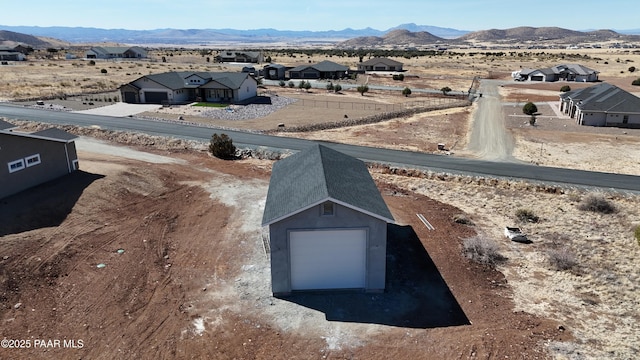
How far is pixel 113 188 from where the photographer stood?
98.7 feet

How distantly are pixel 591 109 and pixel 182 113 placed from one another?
52197 mm

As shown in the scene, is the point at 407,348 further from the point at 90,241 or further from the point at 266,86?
the point at 266,86

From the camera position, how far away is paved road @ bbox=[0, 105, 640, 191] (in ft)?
116

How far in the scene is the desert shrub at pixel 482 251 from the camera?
74.2 ft

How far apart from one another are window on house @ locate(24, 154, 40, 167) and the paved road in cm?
1832

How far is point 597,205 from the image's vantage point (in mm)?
29000

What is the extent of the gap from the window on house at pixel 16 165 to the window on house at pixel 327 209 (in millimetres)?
20175

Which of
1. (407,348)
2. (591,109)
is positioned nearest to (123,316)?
(407,348)

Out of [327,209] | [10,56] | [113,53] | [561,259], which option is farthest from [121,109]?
[113,53]

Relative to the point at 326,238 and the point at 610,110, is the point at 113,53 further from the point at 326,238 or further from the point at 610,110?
the point at 326,238

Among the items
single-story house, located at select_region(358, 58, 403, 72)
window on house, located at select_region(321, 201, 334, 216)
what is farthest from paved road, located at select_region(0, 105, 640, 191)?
single-story house, located at select_region(358, 58, 403, 72)

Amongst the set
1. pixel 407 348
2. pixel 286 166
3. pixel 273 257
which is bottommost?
pixel 407 348

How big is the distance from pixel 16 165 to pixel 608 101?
207 ft

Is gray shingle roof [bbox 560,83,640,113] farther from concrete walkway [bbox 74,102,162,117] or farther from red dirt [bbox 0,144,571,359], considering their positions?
concrete walkway [bbox 74,102,162,117]
